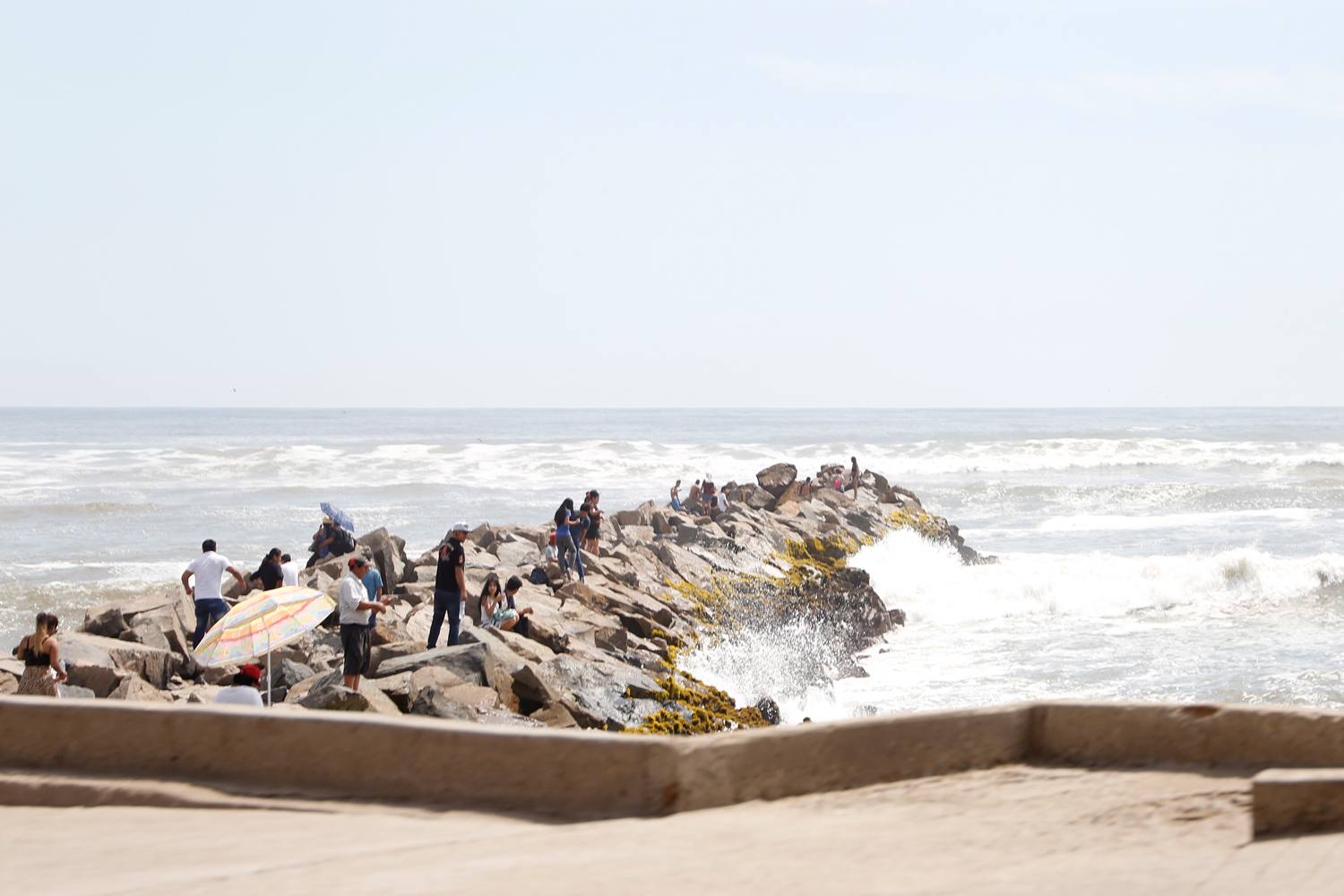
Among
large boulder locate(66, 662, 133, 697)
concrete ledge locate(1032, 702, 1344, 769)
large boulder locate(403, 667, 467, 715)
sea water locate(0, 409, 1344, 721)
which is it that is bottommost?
sea water locate(0, 409, 1344, 721)

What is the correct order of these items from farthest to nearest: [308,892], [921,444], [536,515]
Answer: [921,444] → [536,515] → [308,892]

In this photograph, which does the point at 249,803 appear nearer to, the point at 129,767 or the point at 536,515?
the point at 129,767

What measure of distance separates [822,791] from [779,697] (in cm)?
903

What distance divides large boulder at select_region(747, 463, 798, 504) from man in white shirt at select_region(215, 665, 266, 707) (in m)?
20.0

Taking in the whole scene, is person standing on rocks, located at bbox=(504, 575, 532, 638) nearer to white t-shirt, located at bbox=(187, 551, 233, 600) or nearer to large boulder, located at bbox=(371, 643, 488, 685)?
large boulder, located at bbox=(371, 643, 488, 685)

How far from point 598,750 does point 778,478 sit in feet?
79.3

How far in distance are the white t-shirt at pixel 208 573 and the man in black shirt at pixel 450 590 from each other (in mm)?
2522

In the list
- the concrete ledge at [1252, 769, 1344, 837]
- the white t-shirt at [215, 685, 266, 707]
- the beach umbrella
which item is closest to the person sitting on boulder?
the beach umbrella

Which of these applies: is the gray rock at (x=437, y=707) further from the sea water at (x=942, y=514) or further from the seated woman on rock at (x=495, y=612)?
the sea water at (x=942, y=514)

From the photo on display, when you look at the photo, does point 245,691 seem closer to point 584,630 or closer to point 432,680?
point 432,680

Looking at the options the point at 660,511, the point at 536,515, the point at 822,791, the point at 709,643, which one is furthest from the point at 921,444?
the point at 822,791

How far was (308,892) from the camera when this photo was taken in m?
3.62

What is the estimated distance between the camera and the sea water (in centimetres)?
1509

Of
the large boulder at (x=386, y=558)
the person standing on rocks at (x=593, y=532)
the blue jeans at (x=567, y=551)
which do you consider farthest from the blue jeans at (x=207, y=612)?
the person standing on rocks at (x=593, y=532)
